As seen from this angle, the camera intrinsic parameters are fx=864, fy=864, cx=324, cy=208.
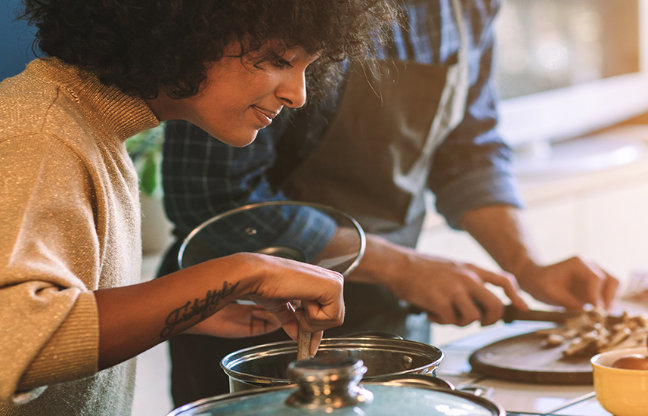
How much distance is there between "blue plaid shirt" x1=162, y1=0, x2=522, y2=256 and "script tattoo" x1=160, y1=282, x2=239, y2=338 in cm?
26

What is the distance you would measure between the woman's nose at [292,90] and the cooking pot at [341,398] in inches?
11.7

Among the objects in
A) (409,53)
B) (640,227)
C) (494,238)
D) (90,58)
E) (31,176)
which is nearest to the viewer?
(31,176)

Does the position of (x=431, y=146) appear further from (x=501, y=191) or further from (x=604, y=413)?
(x=604, y=413)

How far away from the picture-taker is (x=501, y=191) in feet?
4.76

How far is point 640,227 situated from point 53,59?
2439 mm

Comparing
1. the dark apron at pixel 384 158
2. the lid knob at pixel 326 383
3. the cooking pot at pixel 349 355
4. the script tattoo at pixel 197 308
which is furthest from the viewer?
the dark apron at pixel 384 158

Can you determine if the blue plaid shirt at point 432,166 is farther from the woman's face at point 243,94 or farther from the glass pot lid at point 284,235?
the woman's face at point 243,94

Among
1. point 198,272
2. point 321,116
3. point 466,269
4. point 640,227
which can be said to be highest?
point 321,116

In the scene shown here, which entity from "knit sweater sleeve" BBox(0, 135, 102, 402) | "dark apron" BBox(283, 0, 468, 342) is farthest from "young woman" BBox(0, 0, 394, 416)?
"dark apron" BBox(283, 0, 468, 342)

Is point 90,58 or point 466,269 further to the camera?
point 466,269

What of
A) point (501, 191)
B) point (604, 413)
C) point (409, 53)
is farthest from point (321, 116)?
point (604, 413)

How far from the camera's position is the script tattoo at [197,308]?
684 mm

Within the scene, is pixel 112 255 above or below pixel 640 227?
above

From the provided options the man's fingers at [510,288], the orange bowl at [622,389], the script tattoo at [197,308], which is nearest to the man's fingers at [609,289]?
the man's fingers at [510,288]
